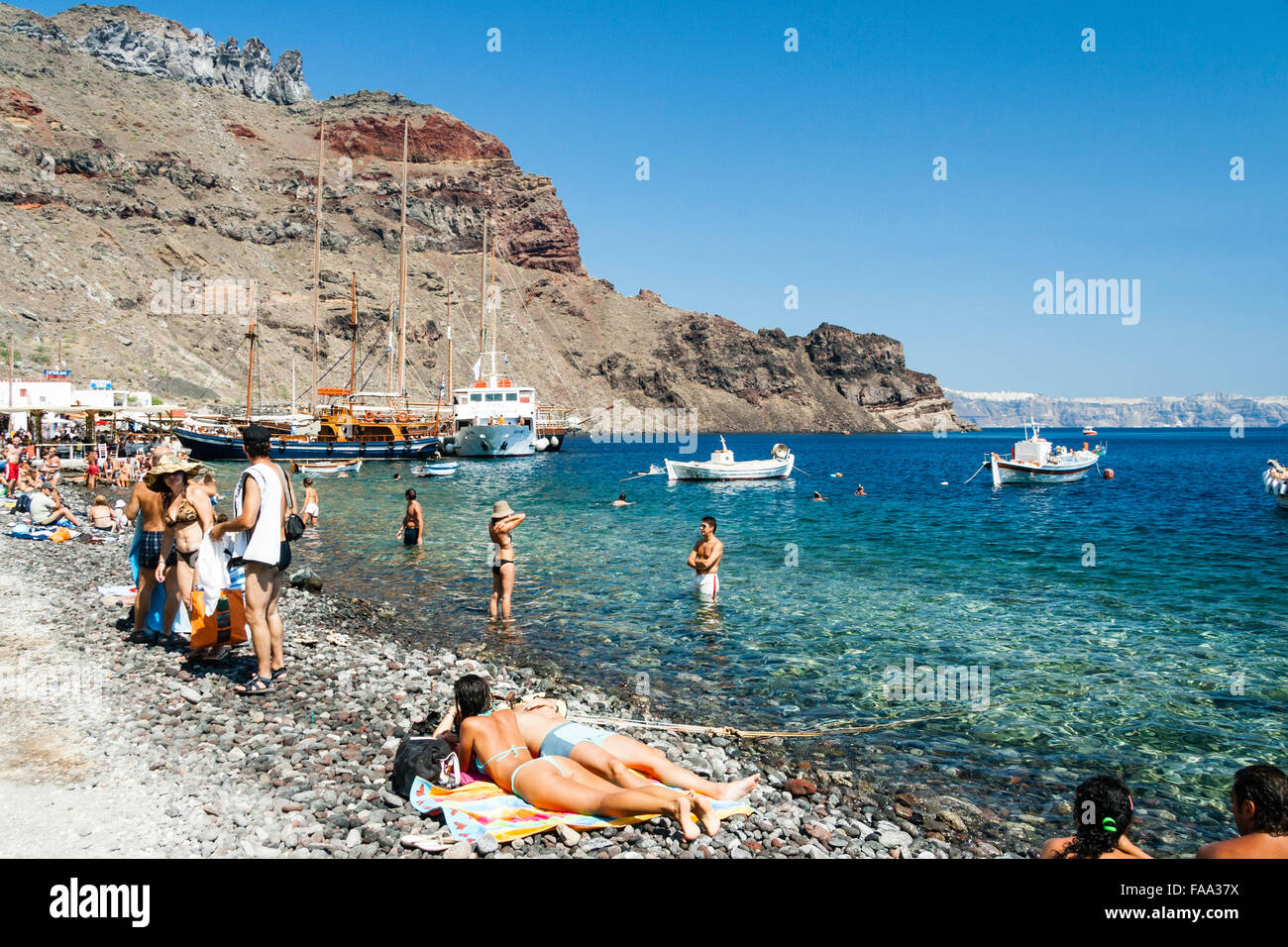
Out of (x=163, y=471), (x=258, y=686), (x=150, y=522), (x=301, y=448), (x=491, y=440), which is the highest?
(x=491, y=440)

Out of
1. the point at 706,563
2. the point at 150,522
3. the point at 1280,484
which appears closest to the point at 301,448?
the point at 706,563

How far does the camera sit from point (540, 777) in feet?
18.0

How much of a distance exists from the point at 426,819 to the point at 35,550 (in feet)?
57.0

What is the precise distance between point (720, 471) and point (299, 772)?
1712 inches

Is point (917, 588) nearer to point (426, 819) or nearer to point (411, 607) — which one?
point (411, 607)

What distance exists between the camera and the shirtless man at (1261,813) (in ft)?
12.3

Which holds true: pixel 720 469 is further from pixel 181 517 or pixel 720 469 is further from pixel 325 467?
pixel 181 517

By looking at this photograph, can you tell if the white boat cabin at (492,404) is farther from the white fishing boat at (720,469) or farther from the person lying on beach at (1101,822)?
the person lying on beach at (1101,822)

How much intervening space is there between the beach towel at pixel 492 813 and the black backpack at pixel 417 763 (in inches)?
2.3

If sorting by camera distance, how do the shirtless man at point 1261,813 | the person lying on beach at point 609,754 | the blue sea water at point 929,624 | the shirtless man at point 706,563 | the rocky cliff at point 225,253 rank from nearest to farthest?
the shirtless man at point 1261,813 → the person lying on beach at point 609,754 → the blue sea water at point 929,624 → the shirtless man at point 706,563 → the rocky cliff at point 225,253

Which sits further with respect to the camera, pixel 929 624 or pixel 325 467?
pixel 325 467

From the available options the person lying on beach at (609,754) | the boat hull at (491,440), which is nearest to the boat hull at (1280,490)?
the person lying on beach at (609,754)

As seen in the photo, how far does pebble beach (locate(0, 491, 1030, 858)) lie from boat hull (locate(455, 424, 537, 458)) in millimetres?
62989
